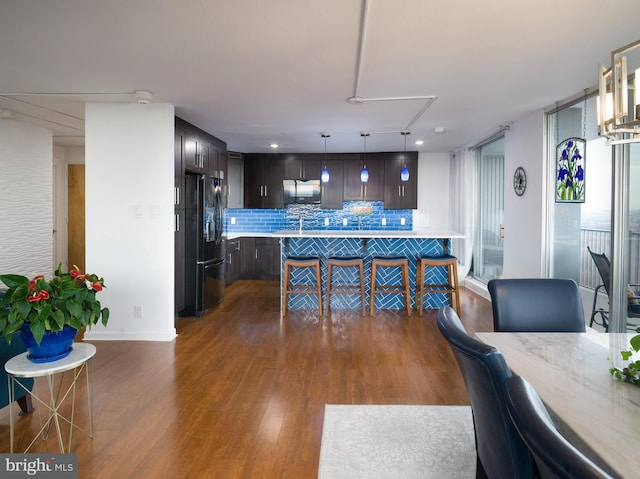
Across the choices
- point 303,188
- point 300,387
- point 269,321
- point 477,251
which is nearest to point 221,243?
point 269,321

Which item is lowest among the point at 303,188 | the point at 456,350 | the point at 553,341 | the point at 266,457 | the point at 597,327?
the point at 266,457

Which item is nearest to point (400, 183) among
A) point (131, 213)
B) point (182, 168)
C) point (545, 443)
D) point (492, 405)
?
point (182, 168)

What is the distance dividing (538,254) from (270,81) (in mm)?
3486

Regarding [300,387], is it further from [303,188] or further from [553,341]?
[303,188]

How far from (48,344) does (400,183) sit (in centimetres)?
645

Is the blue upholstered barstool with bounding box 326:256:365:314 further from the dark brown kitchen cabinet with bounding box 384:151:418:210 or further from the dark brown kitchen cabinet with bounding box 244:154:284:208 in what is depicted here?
the dark brown kitchen cabinet with bounding box 244:154:284:208

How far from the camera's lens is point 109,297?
13.8ft

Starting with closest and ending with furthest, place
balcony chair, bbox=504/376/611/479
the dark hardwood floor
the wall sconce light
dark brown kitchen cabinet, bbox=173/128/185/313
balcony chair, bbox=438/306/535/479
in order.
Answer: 1. balcony chair, bbox=504/376/611/479
2. balcony chair, bbox=438/306/535/479
3. the wall sconce light
4. the dark hardwood floor
5. dark brown kitchen cabinet, bbox=173/128/185/313

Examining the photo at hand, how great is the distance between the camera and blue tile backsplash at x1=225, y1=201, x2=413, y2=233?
310 inches

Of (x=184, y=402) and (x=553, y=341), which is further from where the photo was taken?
(x=184, y=402)

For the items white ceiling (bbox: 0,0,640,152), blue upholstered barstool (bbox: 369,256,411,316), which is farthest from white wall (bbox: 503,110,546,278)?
blue upholstered barstool (bbox: 369,256,411,316)

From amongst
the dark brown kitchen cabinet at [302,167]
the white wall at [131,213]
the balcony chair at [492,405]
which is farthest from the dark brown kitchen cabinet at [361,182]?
the balcony chair at [492,405]

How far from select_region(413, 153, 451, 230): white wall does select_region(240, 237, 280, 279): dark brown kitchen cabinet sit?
2780 millimetres

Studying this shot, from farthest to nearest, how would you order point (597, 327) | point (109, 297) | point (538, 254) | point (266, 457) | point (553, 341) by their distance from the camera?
point (538, 254) < point (109, 297) < point (597, 327) < point (266, 457) < point (553, 341)
